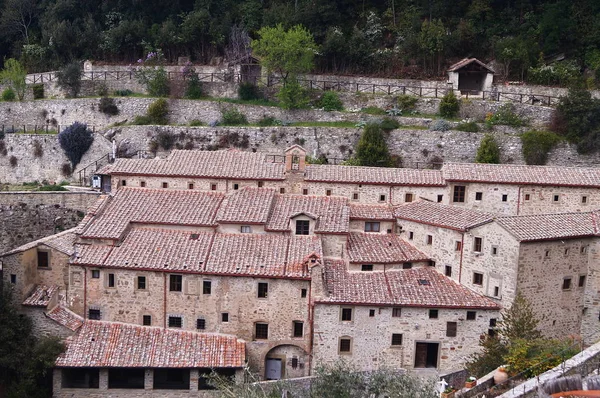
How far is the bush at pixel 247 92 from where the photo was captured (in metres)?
57.7

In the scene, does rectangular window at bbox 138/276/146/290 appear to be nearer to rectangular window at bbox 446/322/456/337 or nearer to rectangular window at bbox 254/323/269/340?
rectangular window at bbox 254/323/269/340

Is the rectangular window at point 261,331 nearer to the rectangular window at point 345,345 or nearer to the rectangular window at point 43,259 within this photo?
the rectangular window at point 345,345

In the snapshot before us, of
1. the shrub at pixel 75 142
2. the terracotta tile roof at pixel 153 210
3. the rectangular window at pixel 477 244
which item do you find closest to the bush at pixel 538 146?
the rectangular window at pixel 477 244

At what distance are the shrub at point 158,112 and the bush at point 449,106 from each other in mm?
19832

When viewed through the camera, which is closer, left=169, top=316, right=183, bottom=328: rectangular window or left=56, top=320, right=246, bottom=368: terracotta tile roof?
left=56, top=320, right=246, bottom=368: terracotta tile roof

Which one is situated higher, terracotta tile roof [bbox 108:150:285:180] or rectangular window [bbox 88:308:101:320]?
terracotta tile roof [bbox 108:150:285:180]

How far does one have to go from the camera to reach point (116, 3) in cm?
7150

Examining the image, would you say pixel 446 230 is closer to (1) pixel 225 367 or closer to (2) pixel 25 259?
(1) pixel 225 367

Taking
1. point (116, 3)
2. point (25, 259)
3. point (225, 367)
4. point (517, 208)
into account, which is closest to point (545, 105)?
point (517, 208)

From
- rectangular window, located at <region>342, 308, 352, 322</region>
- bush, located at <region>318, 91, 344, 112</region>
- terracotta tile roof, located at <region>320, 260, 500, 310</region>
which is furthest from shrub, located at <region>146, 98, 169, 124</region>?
rectangular window, located at <region>342, 308, 352, 322</region>

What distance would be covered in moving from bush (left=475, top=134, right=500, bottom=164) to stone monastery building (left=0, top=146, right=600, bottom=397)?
857 cm

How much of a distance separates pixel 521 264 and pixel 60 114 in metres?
38.8

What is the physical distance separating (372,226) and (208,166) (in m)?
9.61

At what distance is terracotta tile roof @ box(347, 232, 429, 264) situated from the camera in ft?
122
